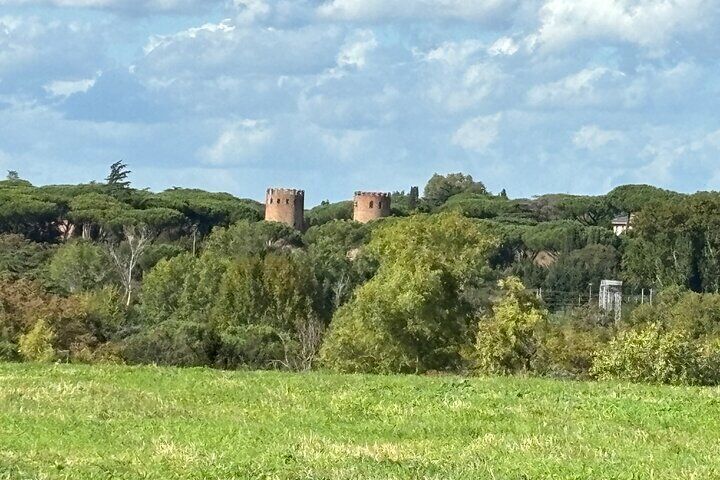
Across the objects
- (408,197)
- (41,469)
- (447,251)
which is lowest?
(41,469)

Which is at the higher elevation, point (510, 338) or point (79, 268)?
point (79, 268)

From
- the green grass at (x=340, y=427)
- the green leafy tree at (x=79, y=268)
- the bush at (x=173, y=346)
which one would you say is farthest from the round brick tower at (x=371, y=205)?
the green grass at (x=340, y=427)

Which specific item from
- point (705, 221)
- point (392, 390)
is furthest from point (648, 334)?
point (705, 221)

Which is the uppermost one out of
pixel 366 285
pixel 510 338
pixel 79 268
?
pixel 79 268

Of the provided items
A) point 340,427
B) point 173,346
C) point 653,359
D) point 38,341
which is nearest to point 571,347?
point 653,359

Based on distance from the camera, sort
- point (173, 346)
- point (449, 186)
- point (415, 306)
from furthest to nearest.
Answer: point (449, 186)
point (173, 346)
point (415, 306)

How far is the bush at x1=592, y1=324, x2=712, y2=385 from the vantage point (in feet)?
114

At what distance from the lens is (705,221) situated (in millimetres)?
79688

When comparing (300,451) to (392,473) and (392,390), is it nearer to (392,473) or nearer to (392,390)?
(392,473)

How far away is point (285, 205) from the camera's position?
116312 mm

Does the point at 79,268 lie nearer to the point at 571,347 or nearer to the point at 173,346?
the point at 173,346

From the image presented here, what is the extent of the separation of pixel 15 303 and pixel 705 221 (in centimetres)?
4450

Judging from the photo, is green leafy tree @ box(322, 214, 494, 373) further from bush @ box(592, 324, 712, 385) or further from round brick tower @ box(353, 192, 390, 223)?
round brick tower @ box(353, 192, 390, 223)

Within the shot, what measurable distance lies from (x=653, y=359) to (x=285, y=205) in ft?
269
